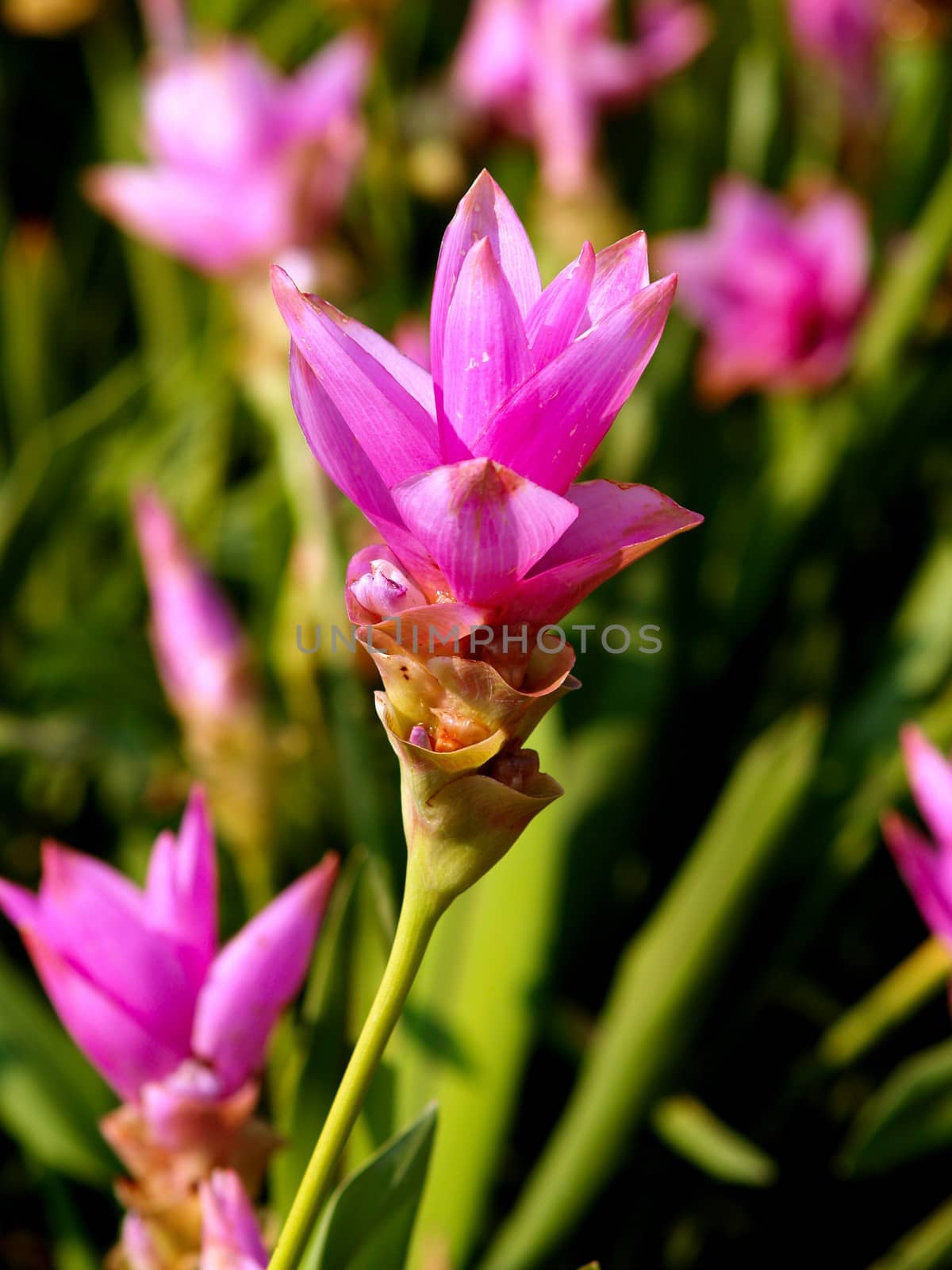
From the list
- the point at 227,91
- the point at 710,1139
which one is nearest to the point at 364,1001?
the point at 710,1139

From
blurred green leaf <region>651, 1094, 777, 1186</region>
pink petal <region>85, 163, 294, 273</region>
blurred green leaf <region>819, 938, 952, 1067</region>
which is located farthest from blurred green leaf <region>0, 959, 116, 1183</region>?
pink petal <region>85, 163, 294, 273</region>

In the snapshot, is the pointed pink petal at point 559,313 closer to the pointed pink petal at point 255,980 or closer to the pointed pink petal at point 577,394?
the pointed pink petal at point 577,394

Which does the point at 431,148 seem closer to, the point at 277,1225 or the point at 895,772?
the point at 895,772

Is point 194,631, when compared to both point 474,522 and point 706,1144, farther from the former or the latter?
point 474,522

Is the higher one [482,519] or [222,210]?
[222,210]

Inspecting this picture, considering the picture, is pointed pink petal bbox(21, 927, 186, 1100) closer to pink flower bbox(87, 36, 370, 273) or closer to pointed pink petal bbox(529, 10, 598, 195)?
pink flower bbox(87, 36, 370, 273)

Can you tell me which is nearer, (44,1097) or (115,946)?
(115,946)

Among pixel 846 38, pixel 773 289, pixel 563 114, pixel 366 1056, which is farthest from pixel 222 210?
pixel 366 1056
